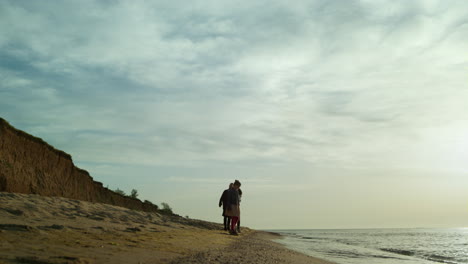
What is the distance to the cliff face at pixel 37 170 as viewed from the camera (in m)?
18.2

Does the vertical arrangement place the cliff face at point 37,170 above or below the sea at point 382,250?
above

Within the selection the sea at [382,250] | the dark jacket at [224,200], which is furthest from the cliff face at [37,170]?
the sea at [382,250]

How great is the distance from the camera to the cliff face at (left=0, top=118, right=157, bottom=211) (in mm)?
18250

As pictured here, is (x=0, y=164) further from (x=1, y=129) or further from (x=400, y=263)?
(x=400, y=263)

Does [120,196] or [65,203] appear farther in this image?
[120,196]

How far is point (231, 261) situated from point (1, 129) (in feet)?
59.2

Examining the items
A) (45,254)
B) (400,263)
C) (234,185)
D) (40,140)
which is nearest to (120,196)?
(40,140)

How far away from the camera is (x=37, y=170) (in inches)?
812

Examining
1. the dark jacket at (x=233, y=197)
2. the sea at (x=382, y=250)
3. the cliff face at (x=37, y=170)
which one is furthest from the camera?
the cliff face at (x=37, y=170)

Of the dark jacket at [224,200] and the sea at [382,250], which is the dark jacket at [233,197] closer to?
the dark jacket at [224,200]

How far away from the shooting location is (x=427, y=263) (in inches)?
494

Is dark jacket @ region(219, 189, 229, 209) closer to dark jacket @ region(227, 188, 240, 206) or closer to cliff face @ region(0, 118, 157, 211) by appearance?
dark jacket @ region(227, 188, 240, 206)

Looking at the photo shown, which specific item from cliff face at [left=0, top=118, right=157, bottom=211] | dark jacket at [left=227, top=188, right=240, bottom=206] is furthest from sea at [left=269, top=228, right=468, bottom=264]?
cliff face at [left=0, top=118, right=157, bottom=211]

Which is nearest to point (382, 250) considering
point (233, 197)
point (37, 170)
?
point (233, 197)
